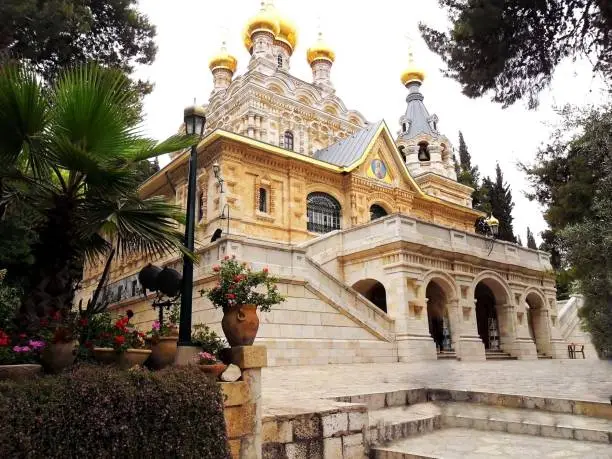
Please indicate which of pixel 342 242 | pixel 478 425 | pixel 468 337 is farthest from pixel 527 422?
pixel 342 242

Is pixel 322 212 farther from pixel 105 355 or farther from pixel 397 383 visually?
pixel 105 355

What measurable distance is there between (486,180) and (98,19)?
143 feet

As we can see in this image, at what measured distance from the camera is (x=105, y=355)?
5.00 metres

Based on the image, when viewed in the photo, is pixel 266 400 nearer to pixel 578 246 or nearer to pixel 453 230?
pixel 578 246

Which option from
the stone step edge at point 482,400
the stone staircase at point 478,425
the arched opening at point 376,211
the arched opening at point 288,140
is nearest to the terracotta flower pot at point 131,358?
the stone staircase at point 478,425

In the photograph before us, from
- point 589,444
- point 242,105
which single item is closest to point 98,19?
point 589,444

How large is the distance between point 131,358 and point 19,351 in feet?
3.33

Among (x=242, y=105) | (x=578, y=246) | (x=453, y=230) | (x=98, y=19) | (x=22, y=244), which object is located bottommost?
(x=22, y=244)

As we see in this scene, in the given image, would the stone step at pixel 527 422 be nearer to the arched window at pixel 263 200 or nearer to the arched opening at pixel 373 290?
the arched opening at pixel 373 290

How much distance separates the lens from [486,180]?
5056 centimetres

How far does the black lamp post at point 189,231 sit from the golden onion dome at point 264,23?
34035 mm

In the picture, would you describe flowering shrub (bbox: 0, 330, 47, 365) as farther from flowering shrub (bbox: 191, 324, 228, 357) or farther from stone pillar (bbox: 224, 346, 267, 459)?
stone pillar (bbox: 224, 346, 267, 459)

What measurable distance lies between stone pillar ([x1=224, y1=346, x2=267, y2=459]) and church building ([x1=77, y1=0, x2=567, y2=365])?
2.97m

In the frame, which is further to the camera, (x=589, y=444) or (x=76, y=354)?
(x=589, y=444)
